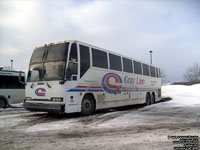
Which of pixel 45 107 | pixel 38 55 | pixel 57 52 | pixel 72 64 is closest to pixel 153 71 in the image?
pixel 72 64

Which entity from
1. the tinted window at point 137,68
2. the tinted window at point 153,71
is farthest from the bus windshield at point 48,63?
the tinted window at point 153,71

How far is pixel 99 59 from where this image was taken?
37.3 ft

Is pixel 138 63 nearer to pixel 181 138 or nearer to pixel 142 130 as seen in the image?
pixel 142 130

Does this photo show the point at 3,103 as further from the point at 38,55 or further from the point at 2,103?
the point at 38,55

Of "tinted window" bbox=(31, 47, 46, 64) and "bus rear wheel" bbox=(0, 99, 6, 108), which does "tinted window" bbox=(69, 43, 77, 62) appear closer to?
"tinted window" bbox=(31, 47, 46, 64)

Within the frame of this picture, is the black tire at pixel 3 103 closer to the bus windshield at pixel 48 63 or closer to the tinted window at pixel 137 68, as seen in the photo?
the bus windshield at pixel 48 63

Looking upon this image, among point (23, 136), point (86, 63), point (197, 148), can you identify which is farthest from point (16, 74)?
point (197, 148)

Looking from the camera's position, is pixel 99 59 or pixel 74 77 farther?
pixel 99 59

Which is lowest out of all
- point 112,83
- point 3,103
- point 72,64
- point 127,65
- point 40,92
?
point 3,103

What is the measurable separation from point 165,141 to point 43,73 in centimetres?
629

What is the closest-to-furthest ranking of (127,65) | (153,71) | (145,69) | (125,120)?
(125,120) → (127,65) → (145,69) → (153,71)

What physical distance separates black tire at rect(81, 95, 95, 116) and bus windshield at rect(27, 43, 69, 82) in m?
1.85

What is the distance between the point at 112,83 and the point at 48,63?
4.33m

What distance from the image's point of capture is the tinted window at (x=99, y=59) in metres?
10.9
